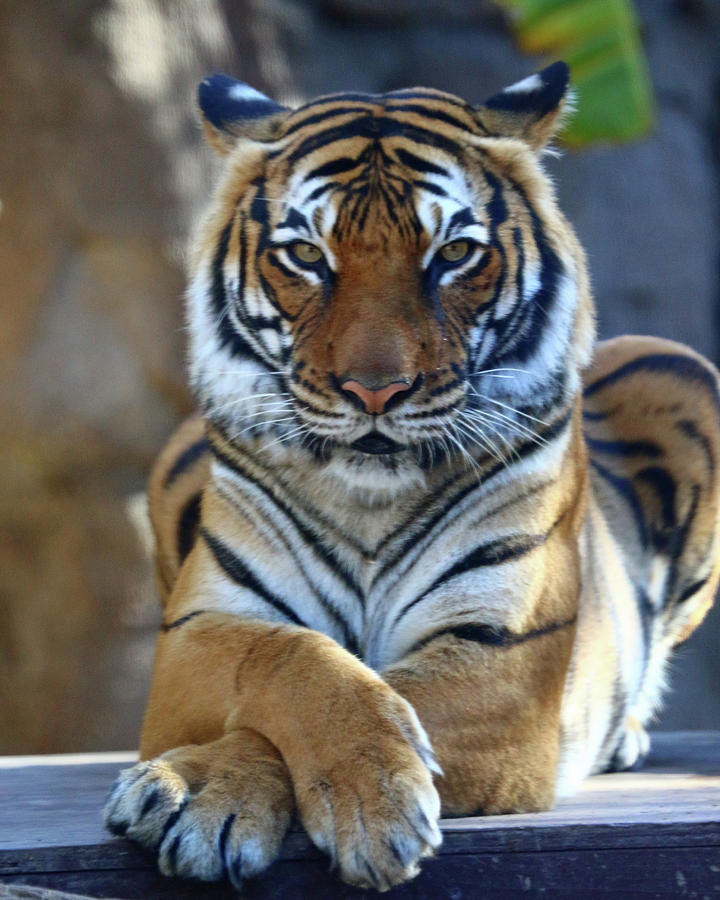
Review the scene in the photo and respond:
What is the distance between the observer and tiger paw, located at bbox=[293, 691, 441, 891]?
1368mm

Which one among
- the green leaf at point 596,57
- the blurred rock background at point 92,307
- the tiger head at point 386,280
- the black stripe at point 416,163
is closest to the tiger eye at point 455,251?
the tiger head at point 386,280

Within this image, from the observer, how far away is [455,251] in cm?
185

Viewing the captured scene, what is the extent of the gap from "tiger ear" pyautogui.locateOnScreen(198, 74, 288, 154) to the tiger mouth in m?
0.61

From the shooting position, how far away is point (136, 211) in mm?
4070

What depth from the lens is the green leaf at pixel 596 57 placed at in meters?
3.35

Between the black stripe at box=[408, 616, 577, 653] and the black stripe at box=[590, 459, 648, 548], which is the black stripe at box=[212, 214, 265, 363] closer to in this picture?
the black stripe at box=[408, 616, 577, 653]

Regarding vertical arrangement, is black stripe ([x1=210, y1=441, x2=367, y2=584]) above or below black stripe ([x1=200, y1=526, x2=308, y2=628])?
above

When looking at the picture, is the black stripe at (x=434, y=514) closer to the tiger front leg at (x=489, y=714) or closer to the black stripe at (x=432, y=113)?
the tiger front leg at (x=489, y=714)

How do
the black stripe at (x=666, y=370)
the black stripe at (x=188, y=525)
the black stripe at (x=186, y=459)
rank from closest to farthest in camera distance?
the black stripe at (x=188, y=525) → the black stripe at (x=186, y=459) → the black stripe at (x=666, y=370)

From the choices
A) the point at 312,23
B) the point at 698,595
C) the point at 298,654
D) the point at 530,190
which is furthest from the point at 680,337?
the point at 298,654

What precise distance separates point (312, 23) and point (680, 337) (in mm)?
1927

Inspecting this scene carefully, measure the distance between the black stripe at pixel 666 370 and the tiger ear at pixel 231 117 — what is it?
1.24 m

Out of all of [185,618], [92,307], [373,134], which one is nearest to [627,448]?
[373,134]

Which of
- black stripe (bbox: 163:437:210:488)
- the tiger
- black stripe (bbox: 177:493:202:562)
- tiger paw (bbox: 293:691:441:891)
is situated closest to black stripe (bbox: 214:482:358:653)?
the tiger
